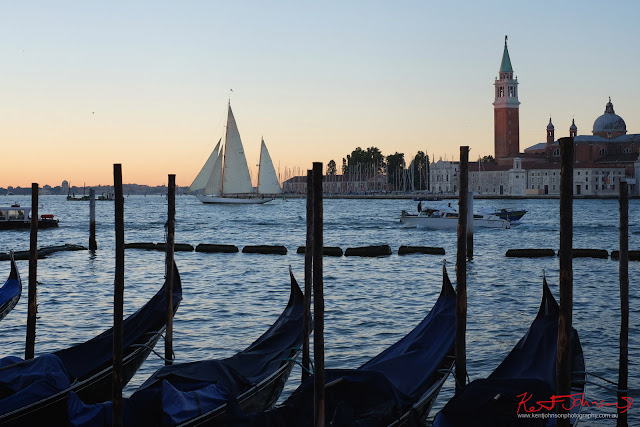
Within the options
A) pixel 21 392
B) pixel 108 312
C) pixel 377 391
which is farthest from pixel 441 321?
pixel 108 312

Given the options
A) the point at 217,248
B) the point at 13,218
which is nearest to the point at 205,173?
the point at 13,218

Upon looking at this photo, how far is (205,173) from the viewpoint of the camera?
3024 inches

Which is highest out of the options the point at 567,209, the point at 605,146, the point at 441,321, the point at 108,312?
the point at 605,146

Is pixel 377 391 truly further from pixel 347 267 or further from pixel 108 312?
pixel 347 267

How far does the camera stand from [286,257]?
28.1m

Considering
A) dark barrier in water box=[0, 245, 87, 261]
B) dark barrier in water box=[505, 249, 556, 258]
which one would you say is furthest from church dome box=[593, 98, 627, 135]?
dark barrier in water box=[0, 245, 87, 261]

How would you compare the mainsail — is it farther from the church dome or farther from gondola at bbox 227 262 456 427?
the church dome

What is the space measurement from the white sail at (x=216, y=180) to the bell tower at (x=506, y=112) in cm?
6543

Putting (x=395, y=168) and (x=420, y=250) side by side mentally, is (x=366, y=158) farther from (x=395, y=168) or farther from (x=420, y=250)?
(x=420, y=250)

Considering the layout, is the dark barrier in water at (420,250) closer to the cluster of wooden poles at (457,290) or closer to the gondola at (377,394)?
the cluster of wooden poles at (457,290)

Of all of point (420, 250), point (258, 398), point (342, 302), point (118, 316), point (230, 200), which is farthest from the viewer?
point (230, 200)

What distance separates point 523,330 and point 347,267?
37.2 ft

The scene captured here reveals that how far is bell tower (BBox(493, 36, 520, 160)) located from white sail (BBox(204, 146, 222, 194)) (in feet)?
215

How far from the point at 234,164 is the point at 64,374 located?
67475mm
